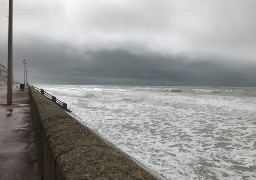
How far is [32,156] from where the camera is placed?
310 inches

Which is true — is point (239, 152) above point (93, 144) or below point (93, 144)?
below

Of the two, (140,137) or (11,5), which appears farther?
(11,5)

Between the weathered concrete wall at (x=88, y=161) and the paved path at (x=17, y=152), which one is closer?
the weathered concrete wall at (x=88, y=161)

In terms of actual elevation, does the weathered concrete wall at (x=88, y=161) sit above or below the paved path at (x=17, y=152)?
above

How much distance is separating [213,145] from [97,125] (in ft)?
27.4

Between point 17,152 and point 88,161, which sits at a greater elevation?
point 88,161

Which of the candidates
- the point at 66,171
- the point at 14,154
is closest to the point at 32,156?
the point at 14,154

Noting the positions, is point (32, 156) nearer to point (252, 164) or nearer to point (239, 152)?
point (252, 164)

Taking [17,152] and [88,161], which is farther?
[17,152]

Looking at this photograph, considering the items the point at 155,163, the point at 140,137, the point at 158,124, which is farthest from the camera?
the point at 158,124

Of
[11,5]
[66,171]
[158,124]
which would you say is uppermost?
[11,5]

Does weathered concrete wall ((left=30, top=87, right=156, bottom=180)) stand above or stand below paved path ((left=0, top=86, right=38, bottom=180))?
above

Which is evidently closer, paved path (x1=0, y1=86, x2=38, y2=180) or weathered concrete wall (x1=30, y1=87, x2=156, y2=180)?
weathered concrete wall (x1=30, y1=87, x2=156, y2=180)

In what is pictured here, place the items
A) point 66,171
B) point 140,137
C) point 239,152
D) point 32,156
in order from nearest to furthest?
point 66,171 < point 32,156 < point 239,152 < point 140,137
